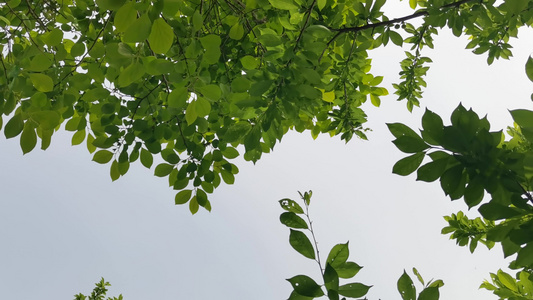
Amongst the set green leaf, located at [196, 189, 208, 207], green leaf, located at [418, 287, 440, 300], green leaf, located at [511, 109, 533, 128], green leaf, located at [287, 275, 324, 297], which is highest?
green leaf, located at [196, 189, 208, 207]

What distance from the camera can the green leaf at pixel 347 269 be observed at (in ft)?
3.49

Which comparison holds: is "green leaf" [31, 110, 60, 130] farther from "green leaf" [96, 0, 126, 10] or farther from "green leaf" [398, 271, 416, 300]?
"green leaf" [398, 271, 416, 300]

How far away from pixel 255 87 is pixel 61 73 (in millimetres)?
1130

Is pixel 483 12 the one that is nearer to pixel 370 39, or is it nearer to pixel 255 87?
pixel 370 39

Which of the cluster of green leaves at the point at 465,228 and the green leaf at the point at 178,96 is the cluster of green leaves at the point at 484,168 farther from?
the cluster of green leaves at the point at 465,228

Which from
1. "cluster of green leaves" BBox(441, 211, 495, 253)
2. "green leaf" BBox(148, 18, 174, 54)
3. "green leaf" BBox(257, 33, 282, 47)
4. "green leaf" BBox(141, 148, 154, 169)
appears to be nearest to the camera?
"green leaf" BBox(148, 18, 174, 54)

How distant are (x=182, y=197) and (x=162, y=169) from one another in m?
0.25

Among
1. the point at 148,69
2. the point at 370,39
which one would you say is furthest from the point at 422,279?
the point at 370,39

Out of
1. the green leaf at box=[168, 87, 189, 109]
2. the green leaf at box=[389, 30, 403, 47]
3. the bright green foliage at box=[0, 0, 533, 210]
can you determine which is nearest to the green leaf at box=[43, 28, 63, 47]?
the bright green foliage at box=[0, 0, 533, 210]

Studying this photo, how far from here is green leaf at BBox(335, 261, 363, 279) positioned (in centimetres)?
106

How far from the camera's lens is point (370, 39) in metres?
2.51

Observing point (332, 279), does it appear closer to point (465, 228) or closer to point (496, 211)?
point (496, 211)

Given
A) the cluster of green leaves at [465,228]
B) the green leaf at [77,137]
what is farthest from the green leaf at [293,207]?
the cluster of green leaves at [465,228]

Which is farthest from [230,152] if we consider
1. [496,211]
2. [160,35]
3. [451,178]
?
[496,211]
